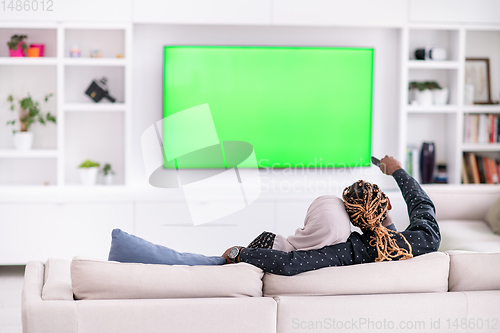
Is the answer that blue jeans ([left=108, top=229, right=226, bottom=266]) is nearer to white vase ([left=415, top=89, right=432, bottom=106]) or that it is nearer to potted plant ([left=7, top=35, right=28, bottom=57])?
potted plant ([left=7, top=35, right=28, bottom=57])

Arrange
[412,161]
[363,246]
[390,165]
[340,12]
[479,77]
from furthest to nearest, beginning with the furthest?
[479,77], [412,161], [340,12], [390,165], [363,246]

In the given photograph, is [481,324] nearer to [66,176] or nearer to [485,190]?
[485,190]

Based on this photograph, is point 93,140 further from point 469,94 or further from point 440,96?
point 469,94

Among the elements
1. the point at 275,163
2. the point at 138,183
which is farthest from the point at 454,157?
the point at 138,183

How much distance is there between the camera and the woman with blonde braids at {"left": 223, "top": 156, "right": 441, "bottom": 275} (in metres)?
1.51

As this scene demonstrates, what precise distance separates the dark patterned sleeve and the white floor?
2.08 m

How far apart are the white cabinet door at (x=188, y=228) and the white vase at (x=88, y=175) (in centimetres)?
48

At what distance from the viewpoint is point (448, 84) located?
4.22 meters

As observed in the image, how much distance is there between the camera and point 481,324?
4.81 ft

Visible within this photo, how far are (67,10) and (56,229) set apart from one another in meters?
1.62

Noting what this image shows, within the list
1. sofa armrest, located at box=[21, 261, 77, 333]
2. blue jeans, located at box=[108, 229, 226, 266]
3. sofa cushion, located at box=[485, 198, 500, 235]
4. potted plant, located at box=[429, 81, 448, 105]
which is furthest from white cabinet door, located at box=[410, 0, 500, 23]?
sofa armrest, located at box=[21, 261, 77, 333]

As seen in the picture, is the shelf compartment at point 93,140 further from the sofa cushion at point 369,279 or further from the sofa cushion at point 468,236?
the sofa cushion at point 369,279

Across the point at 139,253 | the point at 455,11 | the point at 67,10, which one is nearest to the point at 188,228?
the point at 67,10

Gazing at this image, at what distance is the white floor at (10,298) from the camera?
263 centimetres
